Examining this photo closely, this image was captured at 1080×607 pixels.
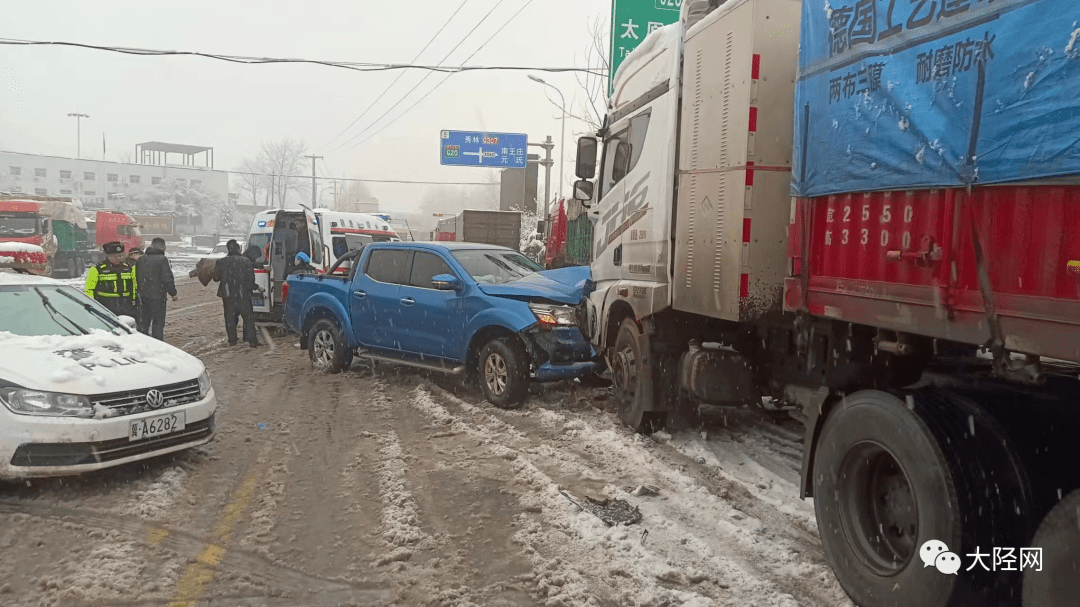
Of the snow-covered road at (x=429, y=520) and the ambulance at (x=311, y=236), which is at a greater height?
the ambulance at (x=311, y=236)

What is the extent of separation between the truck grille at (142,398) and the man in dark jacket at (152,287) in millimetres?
5658

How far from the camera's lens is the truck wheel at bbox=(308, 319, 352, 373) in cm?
1000

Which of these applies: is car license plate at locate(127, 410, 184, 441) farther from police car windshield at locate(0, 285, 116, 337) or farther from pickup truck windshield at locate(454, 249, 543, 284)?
→ pickup truck windshield at locate(454, 249, 543, 284)

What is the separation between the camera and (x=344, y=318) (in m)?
9.89

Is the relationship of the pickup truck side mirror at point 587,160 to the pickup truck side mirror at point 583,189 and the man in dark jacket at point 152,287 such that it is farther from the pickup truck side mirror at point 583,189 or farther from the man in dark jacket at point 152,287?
the man in dark jacket at point 152,287

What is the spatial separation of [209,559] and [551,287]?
5.09 metres

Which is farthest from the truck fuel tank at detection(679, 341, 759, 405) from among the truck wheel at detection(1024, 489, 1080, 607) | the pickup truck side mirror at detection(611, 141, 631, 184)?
the truck wheel at detection(1024, 489, 1080, 607)

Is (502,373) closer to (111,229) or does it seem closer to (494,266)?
(494,266)

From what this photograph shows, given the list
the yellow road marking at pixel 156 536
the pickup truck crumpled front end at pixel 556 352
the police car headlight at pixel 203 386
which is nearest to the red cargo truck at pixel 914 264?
the pickup truck crumpled front end at pixel 556 352

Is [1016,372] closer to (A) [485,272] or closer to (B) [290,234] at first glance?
(A) [485,272]

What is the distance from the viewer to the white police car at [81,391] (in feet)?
15.6

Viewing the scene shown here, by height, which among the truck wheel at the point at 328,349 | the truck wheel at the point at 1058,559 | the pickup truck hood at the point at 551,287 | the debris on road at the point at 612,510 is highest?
the pickup truck hood at the point at 551,287

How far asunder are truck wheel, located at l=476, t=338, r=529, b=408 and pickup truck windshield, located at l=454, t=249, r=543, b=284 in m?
0.86

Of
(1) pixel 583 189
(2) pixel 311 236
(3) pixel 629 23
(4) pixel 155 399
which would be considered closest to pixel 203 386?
(4) pixel 155 399
